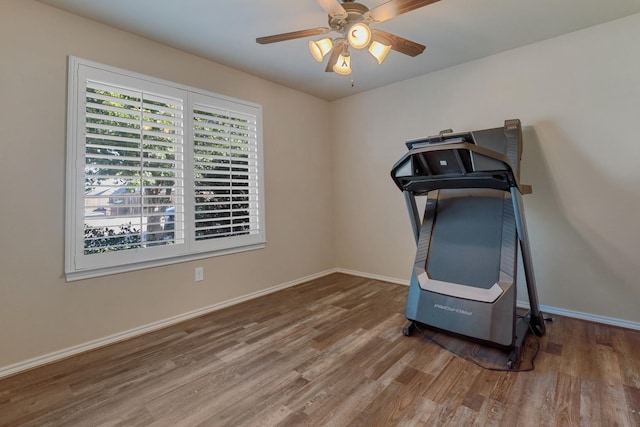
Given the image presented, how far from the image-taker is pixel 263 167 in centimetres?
337

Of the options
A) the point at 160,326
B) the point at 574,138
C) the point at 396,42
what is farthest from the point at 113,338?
the point at 574,138

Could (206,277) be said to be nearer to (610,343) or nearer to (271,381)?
(271,381)

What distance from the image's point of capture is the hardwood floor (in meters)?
1.48

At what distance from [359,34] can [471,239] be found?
164cm

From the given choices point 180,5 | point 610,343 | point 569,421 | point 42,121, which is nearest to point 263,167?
point 180,5

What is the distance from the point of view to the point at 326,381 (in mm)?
1753

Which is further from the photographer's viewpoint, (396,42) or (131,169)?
(131,169)

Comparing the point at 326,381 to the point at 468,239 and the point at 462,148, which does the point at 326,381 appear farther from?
the point at 462,148

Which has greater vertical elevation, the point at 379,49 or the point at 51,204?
the point at 379,49

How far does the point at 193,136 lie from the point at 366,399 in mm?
2506

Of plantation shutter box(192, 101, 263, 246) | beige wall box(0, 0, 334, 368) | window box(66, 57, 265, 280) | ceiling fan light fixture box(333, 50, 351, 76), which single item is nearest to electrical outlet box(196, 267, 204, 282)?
beige wall box(0, 0, 334, 368)

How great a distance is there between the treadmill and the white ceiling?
813 millimetres

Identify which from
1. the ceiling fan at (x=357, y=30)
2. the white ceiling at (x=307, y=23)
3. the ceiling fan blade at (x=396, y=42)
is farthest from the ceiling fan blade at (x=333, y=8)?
the white ceiling at (x=307, y=23)

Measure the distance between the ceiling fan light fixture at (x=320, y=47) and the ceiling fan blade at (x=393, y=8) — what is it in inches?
14.0
